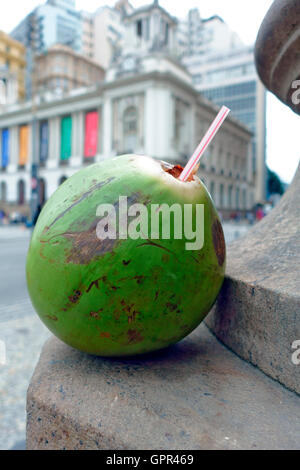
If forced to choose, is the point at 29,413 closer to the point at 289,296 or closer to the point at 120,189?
the point at 120,189

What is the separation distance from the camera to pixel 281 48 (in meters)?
1.27

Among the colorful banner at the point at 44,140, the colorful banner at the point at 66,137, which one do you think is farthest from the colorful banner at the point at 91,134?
the colorful banner at the point at 44,140

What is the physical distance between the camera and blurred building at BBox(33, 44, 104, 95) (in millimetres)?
42250

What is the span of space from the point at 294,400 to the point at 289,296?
0.25m

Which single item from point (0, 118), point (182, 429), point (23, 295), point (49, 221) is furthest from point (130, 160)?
point (0, 118)

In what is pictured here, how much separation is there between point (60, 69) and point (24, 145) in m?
14.6

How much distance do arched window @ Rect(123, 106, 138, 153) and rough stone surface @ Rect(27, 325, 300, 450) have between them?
26273mm

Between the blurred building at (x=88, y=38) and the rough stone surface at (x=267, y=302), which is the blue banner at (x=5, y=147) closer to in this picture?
the blurred building at (x=88, y=38)

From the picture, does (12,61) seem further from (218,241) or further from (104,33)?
(218,241)

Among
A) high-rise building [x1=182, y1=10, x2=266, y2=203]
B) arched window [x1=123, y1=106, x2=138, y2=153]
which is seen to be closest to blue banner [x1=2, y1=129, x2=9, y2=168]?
arched window [x1=123, y1=106, x2=138, y2=153]

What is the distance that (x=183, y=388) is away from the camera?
93cm
